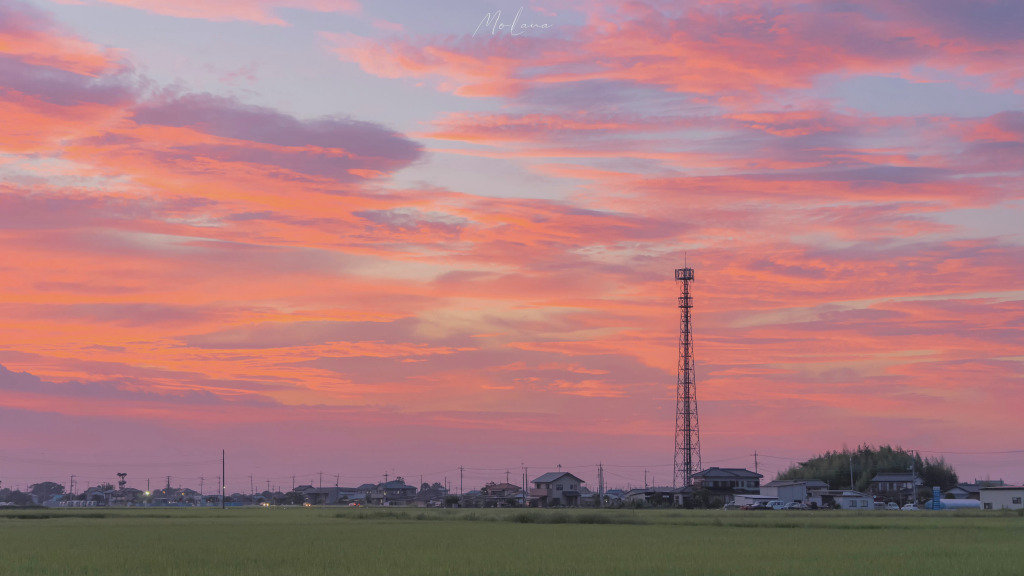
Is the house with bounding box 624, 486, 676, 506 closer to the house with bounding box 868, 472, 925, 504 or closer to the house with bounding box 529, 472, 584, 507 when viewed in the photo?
the house with bounding box 529, 472, 584, 507

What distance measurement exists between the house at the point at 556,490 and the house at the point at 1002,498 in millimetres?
51946

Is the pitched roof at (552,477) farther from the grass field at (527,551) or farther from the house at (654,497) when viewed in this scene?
the grass field at (527,551)

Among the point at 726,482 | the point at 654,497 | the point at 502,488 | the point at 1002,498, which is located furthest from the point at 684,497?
the point at 502,488

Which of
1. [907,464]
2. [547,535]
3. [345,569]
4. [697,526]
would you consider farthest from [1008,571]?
[907,464]

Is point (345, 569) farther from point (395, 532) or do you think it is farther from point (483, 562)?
point (395, 532)

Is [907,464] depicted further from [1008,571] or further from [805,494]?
[1008,571]

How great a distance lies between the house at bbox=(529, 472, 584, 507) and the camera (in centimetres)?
13412

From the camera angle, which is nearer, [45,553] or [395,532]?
[45,553]

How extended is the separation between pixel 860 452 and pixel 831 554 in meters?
145

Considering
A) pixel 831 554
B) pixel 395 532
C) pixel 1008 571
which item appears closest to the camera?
pixel 1008 571

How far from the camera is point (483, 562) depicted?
32.5m

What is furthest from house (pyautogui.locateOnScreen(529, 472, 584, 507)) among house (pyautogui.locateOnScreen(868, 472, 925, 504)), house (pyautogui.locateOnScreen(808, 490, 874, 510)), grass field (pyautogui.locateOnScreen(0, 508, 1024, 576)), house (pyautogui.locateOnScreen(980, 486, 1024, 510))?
grass field (pyautogui.locateOnScreen(0, 508, 1024, 576))

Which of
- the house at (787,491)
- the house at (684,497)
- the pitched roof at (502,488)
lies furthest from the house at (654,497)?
the pitched roof at (502,488)

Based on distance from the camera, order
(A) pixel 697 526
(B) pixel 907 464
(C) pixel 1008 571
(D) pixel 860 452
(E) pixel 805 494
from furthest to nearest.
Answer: (D) pixel 860 452 < (B) pixel 907 464 < (E) pixel 805 494 < (A) pixel 697 526 < (C) pixel 1008 571
